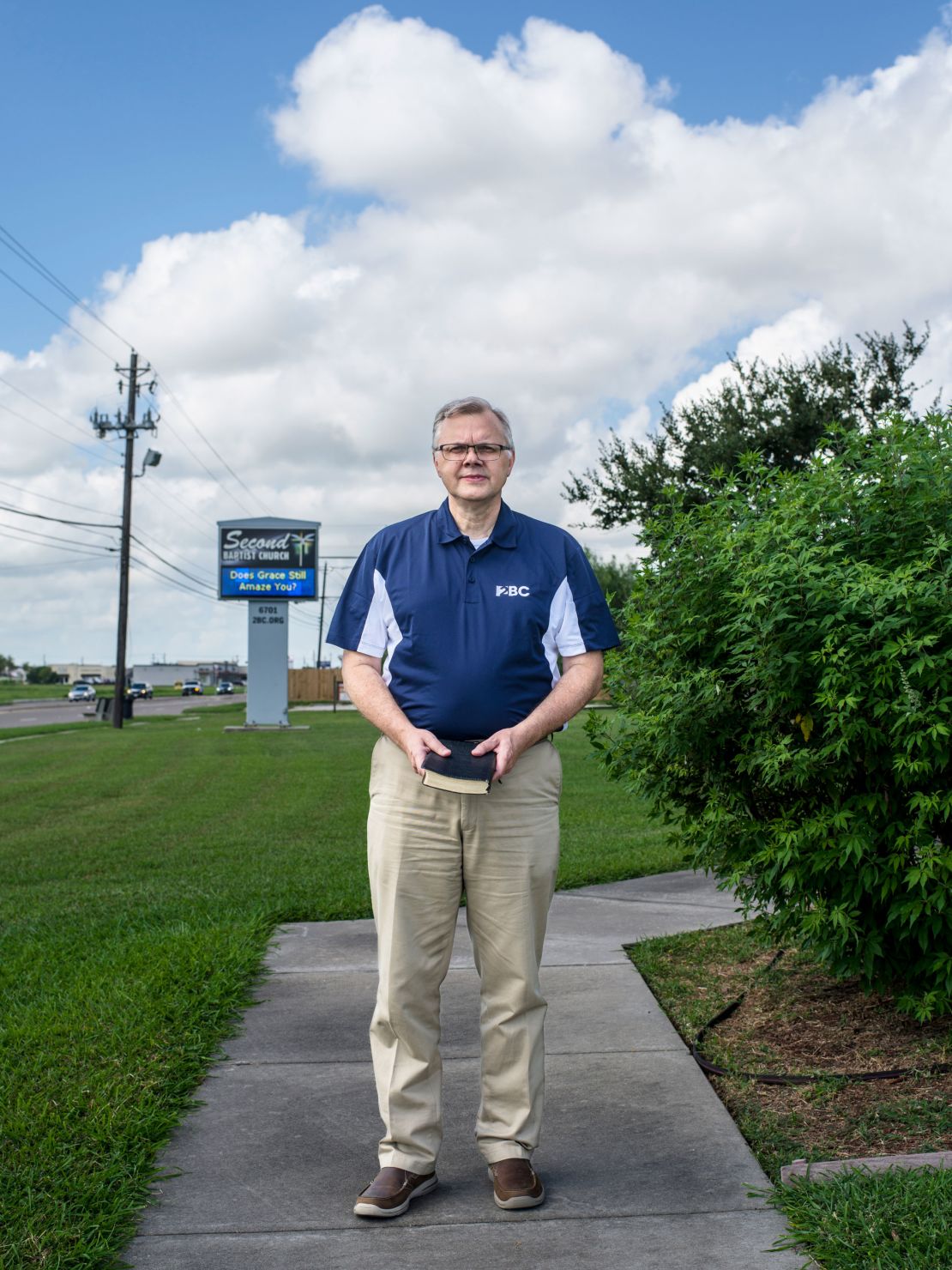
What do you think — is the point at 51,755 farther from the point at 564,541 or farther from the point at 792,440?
the point at 564,541

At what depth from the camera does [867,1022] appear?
15.4 ft

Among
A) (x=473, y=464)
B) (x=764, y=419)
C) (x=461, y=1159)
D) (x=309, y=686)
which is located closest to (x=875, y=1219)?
(x=461, y=1159)

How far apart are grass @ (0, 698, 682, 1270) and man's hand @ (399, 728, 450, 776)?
1445 mm

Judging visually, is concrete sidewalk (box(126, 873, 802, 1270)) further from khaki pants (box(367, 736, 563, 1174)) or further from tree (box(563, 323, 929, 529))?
tree (box(563, 323, 929, 529))

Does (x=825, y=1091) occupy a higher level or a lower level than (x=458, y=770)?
lower

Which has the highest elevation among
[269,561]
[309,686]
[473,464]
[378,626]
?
[269,561]

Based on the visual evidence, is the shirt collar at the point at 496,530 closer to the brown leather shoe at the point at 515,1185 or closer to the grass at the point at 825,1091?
the brown leather shoe at the point at 515,1185

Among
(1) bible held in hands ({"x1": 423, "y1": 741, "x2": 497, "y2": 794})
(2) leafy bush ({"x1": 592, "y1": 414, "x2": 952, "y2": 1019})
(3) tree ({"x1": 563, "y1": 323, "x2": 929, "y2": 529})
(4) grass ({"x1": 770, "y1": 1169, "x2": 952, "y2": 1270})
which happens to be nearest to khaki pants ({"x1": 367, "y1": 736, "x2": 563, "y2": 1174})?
(1) bible held in hands ({"x1": 423, "y1": 741, "x2": 497, "y2": 794})

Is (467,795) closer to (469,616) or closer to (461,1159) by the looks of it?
(469,616)

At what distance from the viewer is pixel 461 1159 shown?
3703 millimetres

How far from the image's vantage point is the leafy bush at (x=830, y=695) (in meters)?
3.98

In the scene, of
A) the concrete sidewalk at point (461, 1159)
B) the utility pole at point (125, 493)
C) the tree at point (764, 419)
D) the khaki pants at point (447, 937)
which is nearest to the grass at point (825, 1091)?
the concrete sidewalk at point (461, 1159)

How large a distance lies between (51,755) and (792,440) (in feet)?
50.8

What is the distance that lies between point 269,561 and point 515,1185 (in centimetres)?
3655
